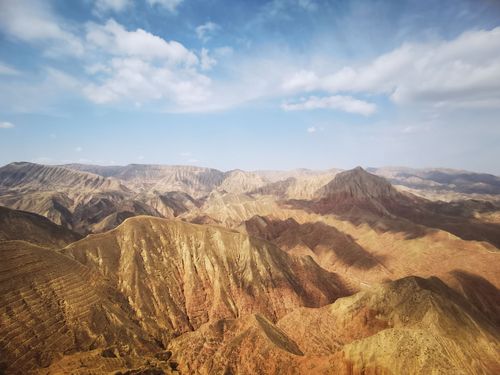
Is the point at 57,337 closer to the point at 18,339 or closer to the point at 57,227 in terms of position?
the point at 18,339

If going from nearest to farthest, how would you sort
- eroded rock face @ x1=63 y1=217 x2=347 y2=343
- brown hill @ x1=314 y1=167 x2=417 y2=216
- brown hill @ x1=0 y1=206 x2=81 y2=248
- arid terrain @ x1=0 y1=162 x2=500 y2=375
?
1. arid terrain @ x1=0 y1=162 x2=500 y2=375
2. eroded rock face @ x1=63 y1=217 x2=347 y2=343
3. brown hill @ x1=0 y1=206 x2=81 y2=248
4. brown hill @ x1=314 y1=167 x2=417 y2=216

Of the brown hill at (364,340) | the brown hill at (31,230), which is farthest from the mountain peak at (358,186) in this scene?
the brown hill at (31,230)

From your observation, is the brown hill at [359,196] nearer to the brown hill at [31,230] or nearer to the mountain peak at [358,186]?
the mountain peak at [358,186]

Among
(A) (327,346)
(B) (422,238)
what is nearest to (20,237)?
(A) (327,346)

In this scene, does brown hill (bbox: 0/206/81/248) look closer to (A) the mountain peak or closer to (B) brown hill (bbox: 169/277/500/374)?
(B) brown hill (bbox: 169/277/500/374)

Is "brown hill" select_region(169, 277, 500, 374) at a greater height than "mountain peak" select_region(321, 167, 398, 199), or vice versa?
"mountain peak" select_region(321, 167, 398, 199)

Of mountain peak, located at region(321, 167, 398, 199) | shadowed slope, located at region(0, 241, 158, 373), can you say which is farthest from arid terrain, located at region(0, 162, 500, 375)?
mountain peak, located at region(321, 167, 398, 199)

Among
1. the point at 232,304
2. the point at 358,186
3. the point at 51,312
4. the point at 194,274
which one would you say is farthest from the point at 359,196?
the point at 51,312
